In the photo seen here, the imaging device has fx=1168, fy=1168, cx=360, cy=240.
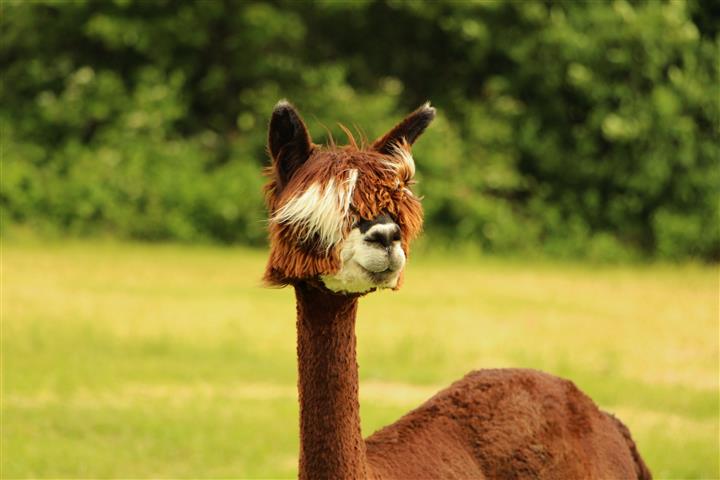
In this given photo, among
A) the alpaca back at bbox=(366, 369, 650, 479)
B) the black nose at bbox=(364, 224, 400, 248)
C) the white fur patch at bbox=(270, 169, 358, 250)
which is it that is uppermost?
the white fur patch at bbox=(270, 169, 358, 250)

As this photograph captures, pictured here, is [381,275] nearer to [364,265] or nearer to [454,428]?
[364,265]

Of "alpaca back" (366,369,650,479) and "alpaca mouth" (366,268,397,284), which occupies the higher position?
"alpaca mouth" (366,268,397,284)

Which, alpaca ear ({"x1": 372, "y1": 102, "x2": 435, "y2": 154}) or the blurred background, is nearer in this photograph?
alpaca ear ({"x1": 372, "y1": 102, "x2": 435, "y2": 154})

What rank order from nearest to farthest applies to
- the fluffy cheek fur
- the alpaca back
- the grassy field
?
the fluffy cheek fur
the alpaca back
the grassy field

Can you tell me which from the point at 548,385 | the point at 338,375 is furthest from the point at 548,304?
the point at 338,375

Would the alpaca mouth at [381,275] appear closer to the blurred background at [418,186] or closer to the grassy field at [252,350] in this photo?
the grassy field at [252,350]

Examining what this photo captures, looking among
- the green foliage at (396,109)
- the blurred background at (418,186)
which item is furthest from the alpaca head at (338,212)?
the green foliage at (396,109)

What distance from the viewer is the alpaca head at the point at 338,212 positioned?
329 centimetres

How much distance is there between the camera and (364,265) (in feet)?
10.7

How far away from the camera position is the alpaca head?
3295 mm

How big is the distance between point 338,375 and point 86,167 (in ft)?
40.5

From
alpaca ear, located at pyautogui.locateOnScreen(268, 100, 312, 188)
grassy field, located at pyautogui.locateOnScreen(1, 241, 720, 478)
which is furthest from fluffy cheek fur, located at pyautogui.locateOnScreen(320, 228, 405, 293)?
grassy field, located at pyautogui.locateOnScreen(1, 241, 720, 478)

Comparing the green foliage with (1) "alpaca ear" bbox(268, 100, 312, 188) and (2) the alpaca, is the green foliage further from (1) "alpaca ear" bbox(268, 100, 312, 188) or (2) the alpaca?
(1) "alpaca ear" bbox(268, 100, 312, 188)

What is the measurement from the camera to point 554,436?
4102 mm
